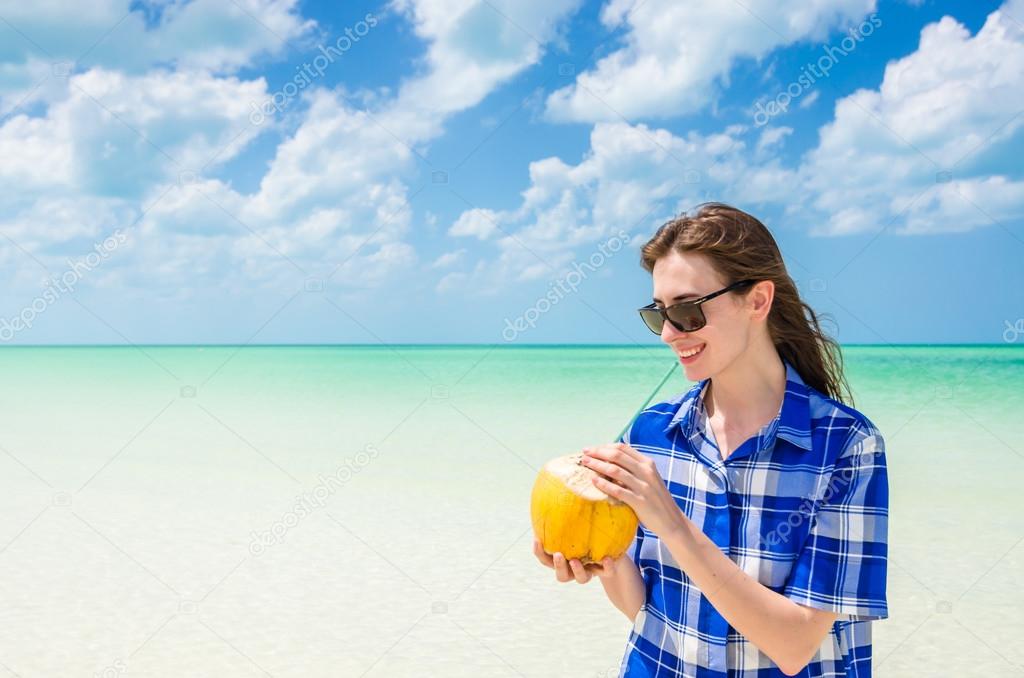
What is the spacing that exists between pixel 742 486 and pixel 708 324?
0.36m

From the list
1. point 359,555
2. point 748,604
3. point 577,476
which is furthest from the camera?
point 359,555

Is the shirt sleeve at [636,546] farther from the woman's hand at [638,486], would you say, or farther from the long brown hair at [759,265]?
the long brown hair at [759,265]

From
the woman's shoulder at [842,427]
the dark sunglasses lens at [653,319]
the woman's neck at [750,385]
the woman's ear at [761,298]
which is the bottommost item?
the woman's shoulder at [842,427]

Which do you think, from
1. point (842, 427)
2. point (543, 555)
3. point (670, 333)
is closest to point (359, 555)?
point (543, 555)

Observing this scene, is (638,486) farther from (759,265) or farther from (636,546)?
(759,265)

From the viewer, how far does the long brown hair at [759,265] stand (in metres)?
1.89

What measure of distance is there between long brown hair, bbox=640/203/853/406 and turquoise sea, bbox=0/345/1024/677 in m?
3.48

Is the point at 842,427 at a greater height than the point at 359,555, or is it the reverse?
the point at 359,555

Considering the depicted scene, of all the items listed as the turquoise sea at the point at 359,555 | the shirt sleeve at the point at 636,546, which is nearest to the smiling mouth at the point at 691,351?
the shirt sleeve at the point at 636,546

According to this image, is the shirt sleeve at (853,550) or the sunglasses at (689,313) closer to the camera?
the shirt sleeve at (853,550)

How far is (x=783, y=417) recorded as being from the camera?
176 cm

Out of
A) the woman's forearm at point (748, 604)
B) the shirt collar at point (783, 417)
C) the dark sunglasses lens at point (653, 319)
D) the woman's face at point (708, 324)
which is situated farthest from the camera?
the dark sunglasses lens at point (653, 319)

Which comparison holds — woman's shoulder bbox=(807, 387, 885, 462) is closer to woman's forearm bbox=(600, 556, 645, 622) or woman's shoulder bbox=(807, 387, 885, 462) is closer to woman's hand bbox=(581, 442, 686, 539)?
woman's hand bbox=(581, 442, 686, 539)

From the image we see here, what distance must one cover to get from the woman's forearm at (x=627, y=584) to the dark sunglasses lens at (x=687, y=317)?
0.55 meters
